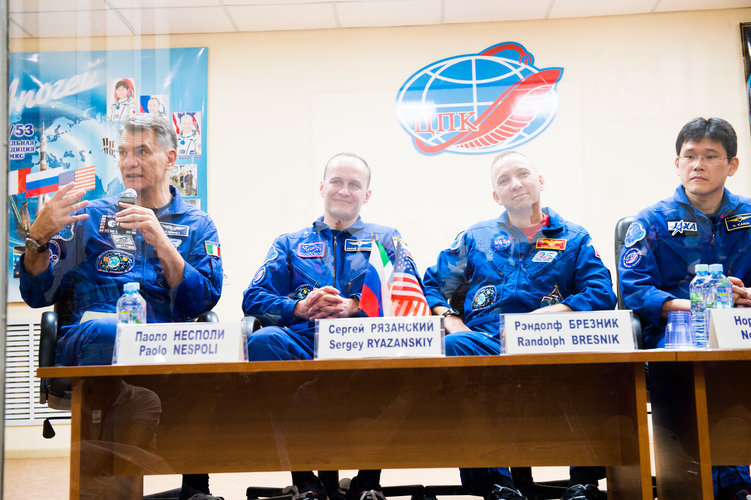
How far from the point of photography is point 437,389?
168 centimetres

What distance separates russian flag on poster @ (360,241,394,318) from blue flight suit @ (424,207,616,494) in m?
0.24

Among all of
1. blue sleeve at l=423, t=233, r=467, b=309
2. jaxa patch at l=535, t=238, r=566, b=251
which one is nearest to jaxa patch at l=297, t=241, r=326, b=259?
blue sleeve at l=423, t=233, r=467, b=309

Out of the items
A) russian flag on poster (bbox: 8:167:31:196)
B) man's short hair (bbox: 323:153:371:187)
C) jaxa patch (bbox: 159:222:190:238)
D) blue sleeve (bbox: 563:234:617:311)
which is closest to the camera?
russian flag on poster (bbox: 8:167:31:196)

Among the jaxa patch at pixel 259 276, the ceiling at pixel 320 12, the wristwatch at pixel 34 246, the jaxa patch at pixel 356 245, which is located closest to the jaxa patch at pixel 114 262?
the wristwatch at pixel 34 246

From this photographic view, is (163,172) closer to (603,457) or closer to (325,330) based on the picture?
(325,330)

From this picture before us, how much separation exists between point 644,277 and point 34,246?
232 centimetres

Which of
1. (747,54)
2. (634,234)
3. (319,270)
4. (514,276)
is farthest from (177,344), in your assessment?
(747,54)

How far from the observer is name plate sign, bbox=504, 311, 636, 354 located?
153 cm

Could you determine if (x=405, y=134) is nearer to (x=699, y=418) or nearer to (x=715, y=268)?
(x=715, y=268)

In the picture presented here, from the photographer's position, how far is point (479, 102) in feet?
8.65

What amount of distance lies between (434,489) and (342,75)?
179 cm

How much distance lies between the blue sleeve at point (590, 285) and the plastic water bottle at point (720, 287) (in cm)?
36

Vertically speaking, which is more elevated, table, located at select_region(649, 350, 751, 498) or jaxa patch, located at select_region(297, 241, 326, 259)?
jaxa patch, located at select_region(297, 241, 326, 259)

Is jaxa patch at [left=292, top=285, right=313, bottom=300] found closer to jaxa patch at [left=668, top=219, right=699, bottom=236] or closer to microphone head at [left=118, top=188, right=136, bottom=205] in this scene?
microphone head at [left=118, top=188, right=136, bottom=205]
